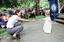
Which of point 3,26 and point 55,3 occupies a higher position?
point 55,3

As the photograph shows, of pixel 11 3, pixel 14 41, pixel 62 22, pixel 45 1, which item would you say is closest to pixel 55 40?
pixel 14 41

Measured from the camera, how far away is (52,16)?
47.5 feet

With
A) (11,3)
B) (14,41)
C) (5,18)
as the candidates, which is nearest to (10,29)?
(14,41)

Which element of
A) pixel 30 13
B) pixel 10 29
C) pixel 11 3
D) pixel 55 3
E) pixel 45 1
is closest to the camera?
pixel 10 29

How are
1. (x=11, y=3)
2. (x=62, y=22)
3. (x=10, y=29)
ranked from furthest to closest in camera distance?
(x=11, y=3)
(x=62, y=22)
(x=10, y=29)

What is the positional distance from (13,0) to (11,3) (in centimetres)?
55

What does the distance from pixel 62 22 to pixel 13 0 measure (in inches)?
359

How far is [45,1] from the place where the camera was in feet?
116

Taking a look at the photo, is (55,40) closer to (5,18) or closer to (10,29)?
(10,29)

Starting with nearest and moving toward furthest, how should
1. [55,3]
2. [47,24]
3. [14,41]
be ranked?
[14,41] → [47,24] → [55,3]

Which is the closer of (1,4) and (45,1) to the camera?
(1,4)

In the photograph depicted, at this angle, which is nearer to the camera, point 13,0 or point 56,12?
point 56,12

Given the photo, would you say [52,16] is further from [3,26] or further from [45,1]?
[45,1]

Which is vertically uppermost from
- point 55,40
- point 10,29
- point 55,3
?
point 55,3
